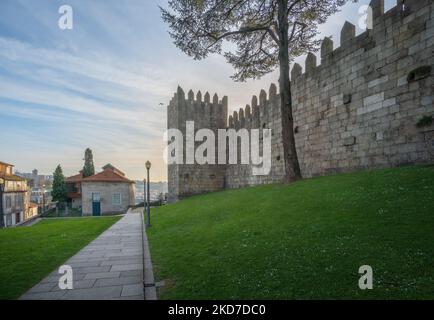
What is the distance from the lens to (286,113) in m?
13.2

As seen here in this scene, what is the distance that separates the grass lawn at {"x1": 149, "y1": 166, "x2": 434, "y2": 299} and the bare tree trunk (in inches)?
165

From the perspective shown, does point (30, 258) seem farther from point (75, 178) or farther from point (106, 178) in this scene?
point (75, 178)

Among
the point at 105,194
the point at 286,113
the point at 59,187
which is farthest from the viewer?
the point at 59,187

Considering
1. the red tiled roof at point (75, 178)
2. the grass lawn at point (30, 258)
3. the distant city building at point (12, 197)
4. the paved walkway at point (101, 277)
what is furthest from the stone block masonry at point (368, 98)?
the distant city building at point (12, 197)

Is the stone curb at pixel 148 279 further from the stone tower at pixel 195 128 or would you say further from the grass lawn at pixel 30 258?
the stone tower at pixel 195 128

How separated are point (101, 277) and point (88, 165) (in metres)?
50.7

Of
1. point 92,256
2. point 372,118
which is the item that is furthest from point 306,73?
point 92,256

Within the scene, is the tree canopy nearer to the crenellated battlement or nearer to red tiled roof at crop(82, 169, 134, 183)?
the crenellated battlement

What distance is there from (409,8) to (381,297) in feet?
36.3

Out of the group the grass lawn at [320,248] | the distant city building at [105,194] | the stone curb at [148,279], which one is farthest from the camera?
the distant city building at [105,194]

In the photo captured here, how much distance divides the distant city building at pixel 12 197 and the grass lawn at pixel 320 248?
141 ft

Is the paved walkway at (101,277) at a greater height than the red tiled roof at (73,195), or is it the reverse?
the paved walkway at (101,277)

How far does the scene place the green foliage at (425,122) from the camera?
889 centimetres

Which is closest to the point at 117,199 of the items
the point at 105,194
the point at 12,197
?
the point at 105,194
